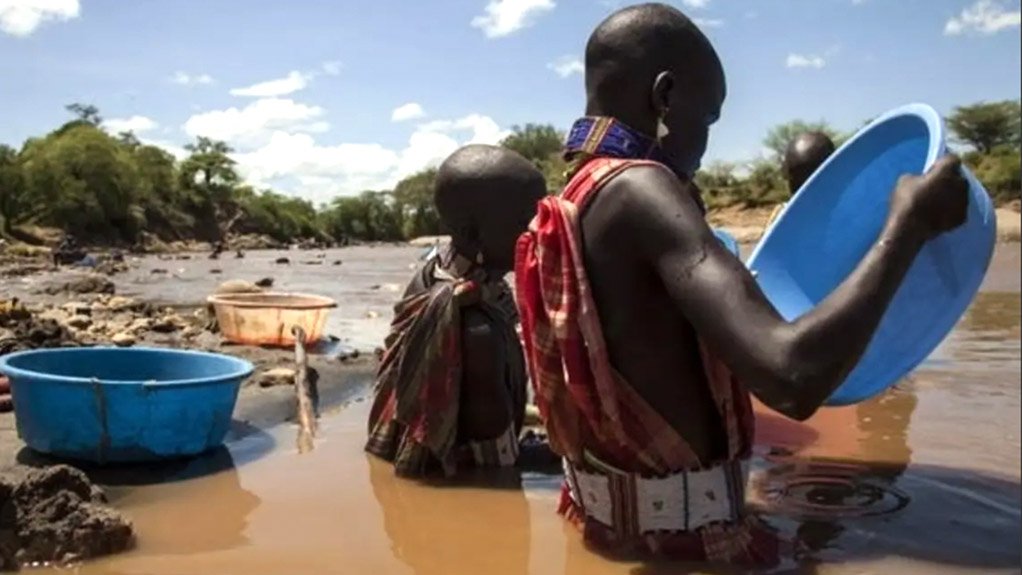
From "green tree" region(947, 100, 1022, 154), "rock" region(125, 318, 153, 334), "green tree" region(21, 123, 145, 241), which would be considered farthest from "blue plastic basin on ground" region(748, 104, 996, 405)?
"green tree" region(947, 100, 1022, 154)

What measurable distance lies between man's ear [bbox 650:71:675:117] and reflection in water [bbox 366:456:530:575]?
1085mm

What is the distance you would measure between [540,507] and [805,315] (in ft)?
4.73

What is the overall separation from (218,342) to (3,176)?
82.8 inches

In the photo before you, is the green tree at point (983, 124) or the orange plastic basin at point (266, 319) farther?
the green tree at point (983, 124)

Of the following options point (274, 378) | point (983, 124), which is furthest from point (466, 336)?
point (983, 124)

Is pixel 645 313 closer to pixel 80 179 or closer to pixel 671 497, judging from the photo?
pixel 671 497

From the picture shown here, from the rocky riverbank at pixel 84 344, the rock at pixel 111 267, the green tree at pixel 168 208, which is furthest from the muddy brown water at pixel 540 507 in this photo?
the green tree at pixel 168 208

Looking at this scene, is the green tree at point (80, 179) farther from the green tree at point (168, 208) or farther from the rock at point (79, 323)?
the green tree at point (168, 208)

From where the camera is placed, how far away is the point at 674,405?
215cm

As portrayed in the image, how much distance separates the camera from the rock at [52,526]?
2508 millimetres

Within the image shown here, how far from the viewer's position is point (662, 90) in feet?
7.27

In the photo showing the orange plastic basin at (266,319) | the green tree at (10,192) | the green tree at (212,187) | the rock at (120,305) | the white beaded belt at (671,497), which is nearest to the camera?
the white beaded belt at (671,497)

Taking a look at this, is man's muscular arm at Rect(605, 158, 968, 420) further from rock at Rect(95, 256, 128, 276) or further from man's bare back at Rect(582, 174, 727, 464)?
rock at Rect(95, 256, 128, 276)

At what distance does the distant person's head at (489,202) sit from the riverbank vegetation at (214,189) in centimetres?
17
